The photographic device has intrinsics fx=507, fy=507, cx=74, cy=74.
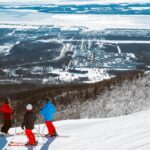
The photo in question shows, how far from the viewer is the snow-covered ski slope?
12586 millimetres

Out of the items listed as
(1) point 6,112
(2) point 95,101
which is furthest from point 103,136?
(2) point 95,101

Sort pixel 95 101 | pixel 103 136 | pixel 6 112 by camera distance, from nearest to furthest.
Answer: pixel 103 136, pixel 6 112, pixel 95 101

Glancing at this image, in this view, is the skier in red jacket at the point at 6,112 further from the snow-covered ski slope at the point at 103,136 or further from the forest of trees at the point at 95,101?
the forest of trees at the point at 95,101

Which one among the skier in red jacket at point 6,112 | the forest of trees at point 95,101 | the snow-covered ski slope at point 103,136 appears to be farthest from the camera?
the forest of trees at point 95,101

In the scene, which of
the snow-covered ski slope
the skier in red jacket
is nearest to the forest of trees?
the snow-covered ski slope

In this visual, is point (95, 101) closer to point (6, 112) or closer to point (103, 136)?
point (6, 112)

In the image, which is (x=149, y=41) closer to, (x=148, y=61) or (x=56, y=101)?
(x=148, y=61)

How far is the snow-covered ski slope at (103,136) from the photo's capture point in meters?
12.6

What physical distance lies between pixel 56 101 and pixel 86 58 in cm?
10828

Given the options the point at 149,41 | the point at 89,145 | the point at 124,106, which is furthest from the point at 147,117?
the point at 149,41

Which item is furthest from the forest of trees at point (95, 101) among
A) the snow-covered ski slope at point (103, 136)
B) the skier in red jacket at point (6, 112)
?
the skier in red jacket at point (6, 112)

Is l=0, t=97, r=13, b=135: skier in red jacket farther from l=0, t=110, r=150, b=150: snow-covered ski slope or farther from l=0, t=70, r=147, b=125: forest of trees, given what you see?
l=0, t=70, r=147, b=125: forest of trees

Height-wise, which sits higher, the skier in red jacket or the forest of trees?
the skier in red jacket

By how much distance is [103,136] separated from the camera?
1408cm
